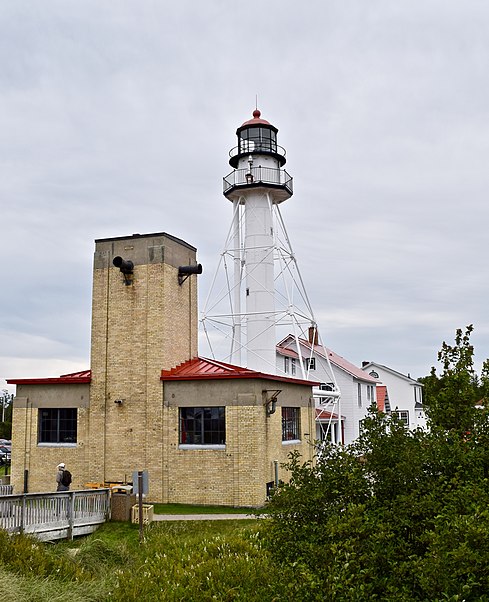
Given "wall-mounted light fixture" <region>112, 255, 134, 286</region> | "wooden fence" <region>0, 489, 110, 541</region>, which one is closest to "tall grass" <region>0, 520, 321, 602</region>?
"wooden fence" <region>0, 489, 110, 541</region>

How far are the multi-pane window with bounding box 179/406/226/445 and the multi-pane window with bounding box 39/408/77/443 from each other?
4.64 metres

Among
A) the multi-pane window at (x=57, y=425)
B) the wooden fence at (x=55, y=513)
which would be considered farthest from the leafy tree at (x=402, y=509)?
the multi-pane window at (x=57, y=425)

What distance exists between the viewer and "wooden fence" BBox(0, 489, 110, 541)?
52.4 ft

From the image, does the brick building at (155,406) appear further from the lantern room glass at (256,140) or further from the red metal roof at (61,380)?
the lantern room glass at (256,140)

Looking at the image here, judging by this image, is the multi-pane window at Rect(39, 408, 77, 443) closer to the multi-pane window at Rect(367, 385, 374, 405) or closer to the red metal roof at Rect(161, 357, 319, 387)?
the red metal roof at Rect(161, 357, 319, 387)

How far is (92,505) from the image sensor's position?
18844 millimetres

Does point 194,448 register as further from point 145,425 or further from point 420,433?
point 420,433

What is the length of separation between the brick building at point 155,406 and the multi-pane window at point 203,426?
0.11ft

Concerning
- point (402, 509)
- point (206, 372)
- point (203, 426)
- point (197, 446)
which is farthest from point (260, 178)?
point (402, 509)

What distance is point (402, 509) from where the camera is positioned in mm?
7168

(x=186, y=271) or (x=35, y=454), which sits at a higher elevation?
(x=186, y=271)

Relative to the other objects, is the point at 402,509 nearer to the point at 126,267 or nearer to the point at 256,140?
the point at 126,267

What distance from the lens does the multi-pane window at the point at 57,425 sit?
25156mm

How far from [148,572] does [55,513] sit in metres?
6.70
